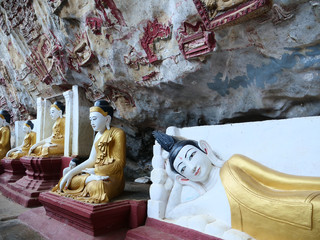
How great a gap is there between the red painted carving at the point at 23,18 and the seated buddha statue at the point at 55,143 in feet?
6.02

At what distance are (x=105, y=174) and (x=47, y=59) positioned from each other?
3891mm

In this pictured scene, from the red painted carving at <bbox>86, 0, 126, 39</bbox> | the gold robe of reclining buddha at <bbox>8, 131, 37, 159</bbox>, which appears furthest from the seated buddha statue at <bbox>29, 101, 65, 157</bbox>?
the red painted carving at <bbox>86, 0, 126, 39</bbox>

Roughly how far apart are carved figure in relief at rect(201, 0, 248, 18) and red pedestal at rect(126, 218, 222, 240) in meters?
1.98

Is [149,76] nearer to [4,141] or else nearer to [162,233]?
[162,233]

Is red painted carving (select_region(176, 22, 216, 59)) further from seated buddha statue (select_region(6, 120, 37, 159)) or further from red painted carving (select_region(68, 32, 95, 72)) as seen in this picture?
seated buddha statue (select_region(6, 120, 37, 159))

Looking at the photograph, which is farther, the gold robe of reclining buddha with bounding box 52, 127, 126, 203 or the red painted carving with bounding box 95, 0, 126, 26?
the red painted carving with bounding box 95, 0, 126, 26

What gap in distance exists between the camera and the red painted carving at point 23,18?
5.25 m

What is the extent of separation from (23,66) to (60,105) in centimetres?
270

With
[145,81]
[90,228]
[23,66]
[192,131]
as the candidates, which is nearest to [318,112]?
[192,131]

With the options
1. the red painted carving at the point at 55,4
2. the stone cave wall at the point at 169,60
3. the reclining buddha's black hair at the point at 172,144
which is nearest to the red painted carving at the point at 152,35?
the stone cave wall at the point at 169,60

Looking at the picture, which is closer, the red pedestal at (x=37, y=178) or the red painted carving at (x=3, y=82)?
the red pedestal at (x=37, y=178)

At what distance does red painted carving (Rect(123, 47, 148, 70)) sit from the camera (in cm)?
358

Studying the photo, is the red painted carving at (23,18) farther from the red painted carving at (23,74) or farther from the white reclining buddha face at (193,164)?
the white reclining buddha face at (193,164)

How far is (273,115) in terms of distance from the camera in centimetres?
312
